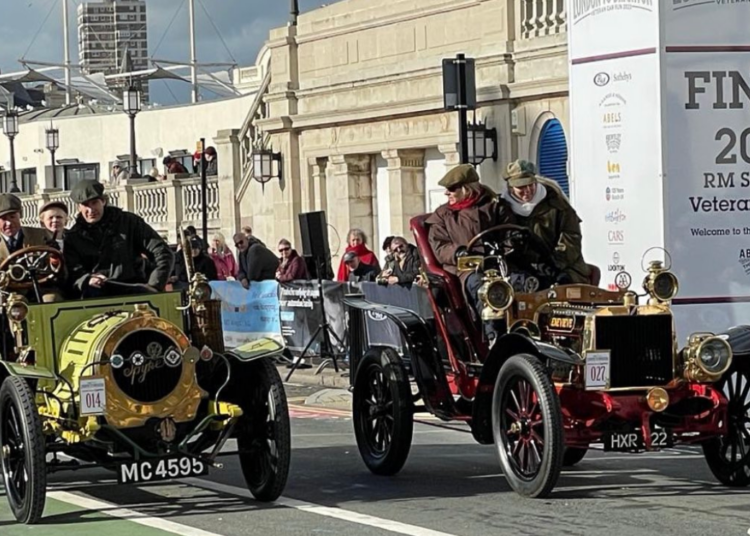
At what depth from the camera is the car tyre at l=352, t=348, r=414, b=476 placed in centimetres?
1152

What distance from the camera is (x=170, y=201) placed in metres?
36.5

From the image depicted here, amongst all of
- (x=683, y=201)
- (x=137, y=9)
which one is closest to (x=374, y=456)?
(x=683, y=201)

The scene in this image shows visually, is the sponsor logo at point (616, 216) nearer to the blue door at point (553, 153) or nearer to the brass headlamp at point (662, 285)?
the brass headlamp at point (662, 285)

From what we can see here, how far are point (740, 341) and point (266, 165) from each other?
2059cm

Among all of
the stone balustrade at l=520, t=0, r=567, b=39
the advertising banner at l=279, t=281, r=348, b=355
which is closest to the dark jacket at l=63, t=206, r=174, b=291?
the advertising banner at l=279, t=281, r=348, b=355

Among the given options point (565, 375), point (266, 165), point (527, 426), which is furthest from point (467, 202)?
point (266, 165)

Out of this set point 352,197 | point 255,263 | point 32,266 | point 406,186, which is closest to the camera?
point 32,266

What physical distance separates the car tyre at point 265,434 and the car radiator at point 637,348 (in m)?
1.95

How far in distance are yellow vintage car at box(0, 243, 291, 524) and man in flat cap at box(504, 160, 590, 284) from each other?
213 centimetres

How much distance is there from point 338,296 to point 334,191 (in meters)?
8.74

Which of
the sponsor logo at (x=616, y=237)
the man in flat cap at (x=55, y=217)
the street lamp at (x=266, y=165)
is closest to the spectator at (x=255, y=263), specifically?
the street lamp at (x=266, y=165)

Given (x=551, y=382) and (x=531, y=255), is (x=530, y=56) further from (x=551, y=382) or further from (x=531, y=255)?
(x=551, y=382)

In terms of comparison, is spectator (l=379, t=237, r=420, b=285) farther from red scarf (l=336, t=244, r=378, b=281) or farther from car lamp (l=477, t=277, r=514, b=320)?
car lamp (l=477, t=277, r=514, b=320)

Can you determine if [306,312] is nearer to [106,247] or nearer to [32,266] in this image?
[106,247]
